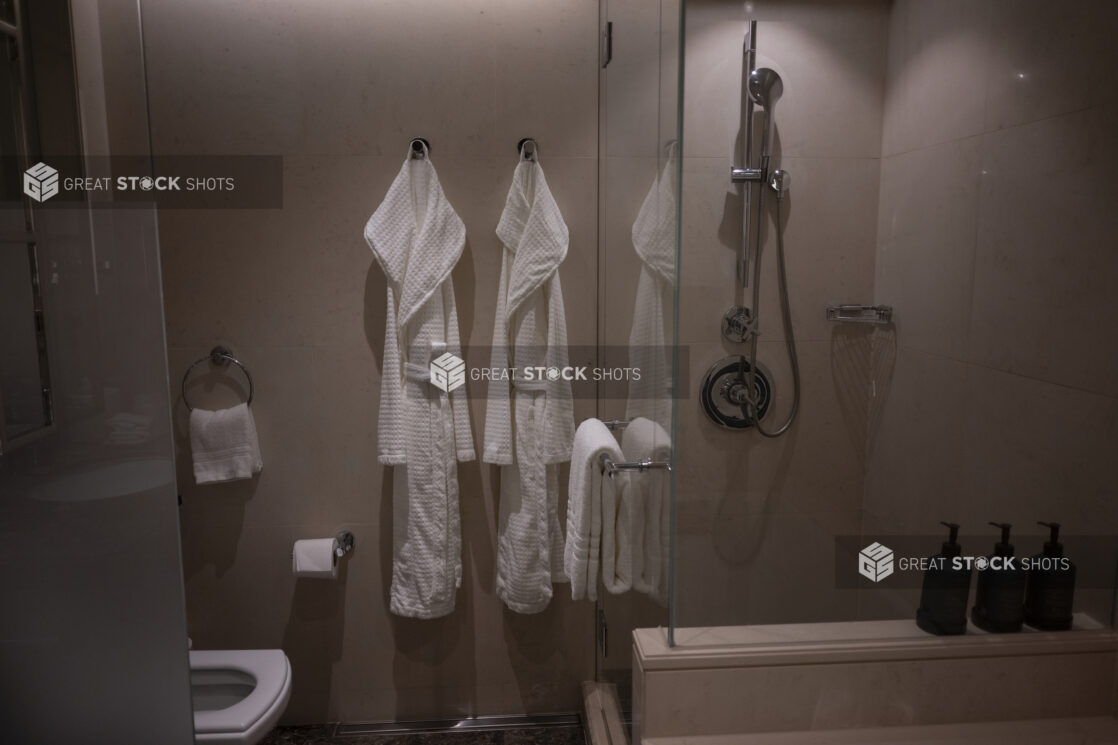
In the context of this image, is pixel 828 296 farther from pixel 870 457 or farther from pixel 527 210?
pixel 527 210

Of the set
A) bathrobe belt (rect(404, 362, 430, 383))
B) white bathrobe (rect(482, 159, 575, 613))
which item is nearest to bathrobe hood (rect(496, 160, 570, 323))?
white bathrobe (rect(482, 159, 575, 613))

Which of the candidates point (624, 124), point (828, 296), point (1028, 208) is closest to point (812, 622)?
point (828, 296)

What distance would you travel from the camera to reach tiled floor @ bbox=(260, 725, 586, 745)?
224 centimetres

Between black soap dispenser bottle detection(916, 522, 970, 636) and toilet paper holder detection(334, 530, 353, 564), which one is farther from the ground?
black soap dispenser bottle detection(916, 522, 970, 636)

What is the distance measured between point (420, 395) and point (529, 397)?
0.31m

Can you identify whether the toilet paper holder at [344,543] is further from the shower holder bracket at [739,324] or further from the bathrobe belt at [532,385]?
the shower holder bracket at [739,324]

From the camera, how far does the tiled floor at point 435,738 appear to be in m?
2.24

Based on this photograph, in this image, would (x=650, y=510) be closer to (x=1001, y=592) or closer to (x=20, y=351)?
(x=1001, y=592)

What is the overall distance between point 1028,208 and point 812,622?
32.3 inches

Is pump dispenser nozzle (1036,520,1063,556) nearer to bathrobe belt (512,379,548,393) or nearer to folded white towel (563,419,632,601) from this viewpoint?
folded white towel (563,419,632,601)

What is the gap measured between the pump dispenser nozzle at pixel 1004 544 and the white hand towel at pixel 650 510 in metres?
0.61

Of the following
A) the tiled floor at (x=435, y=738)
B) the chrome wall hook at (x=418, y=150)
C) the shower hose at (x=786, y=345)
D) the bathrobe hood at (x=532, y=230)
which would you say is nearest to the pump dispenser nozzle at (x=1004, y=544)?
the shower hose at (x=786, y=345)

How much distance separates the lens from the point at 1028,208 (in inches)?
50.8

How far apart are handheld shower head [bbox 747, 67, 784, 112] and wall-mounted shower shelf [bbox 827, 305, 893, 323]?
1.22 feet
